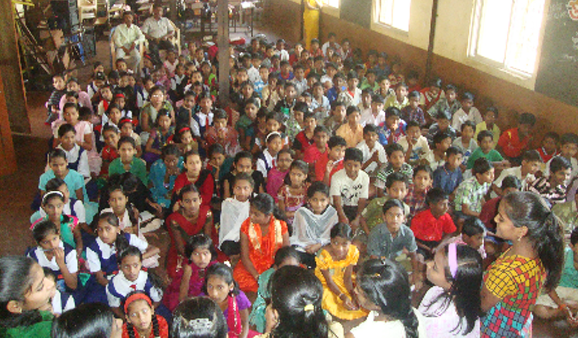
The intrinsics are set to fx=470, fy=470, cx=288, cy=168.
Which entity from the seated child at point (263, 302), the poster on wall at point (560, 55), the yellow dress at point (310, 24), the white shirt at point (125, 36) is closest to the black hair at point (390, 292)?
the seated child at point (263, 302)

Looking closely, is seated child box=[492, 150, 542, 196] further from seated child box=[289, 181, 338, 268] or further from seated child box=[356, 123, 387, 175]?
seated child box=[289, 181, 338, 268]

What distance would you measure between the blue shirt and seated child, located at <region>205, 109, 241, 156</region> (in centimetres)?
218

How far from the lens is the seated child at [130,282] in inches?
111

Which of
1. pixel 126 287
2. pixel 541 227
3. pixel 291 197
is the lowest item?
pixel 126 287

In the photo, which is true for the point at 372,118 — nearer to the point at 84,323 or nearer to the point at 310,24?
the point at 84,323

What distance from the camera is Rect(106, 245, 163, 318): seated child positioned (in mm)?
2818

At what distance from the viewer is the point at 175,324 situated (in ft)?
6.07

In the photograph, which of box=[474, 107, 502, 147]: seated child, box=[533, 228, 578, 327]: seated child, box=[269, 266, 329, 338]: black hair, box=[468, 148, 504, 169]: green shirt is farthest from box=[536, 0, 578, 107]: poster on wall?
box=[269, 266, 329, 338]: black hair

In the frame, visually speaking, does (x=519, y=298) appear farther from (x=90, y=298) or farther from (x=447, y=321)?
(x=90, y=298)

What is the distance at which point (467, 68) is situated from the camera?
21.1 ft

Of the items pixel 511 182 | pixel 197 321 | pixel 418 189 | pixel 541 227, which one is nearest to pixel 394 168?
pixel 418 189

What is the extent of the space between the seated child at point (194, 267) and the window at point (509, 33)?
4.45 m

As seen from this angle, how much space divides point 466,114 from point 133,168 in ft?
12.8

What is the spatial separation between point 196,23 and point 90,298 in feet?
46.4
